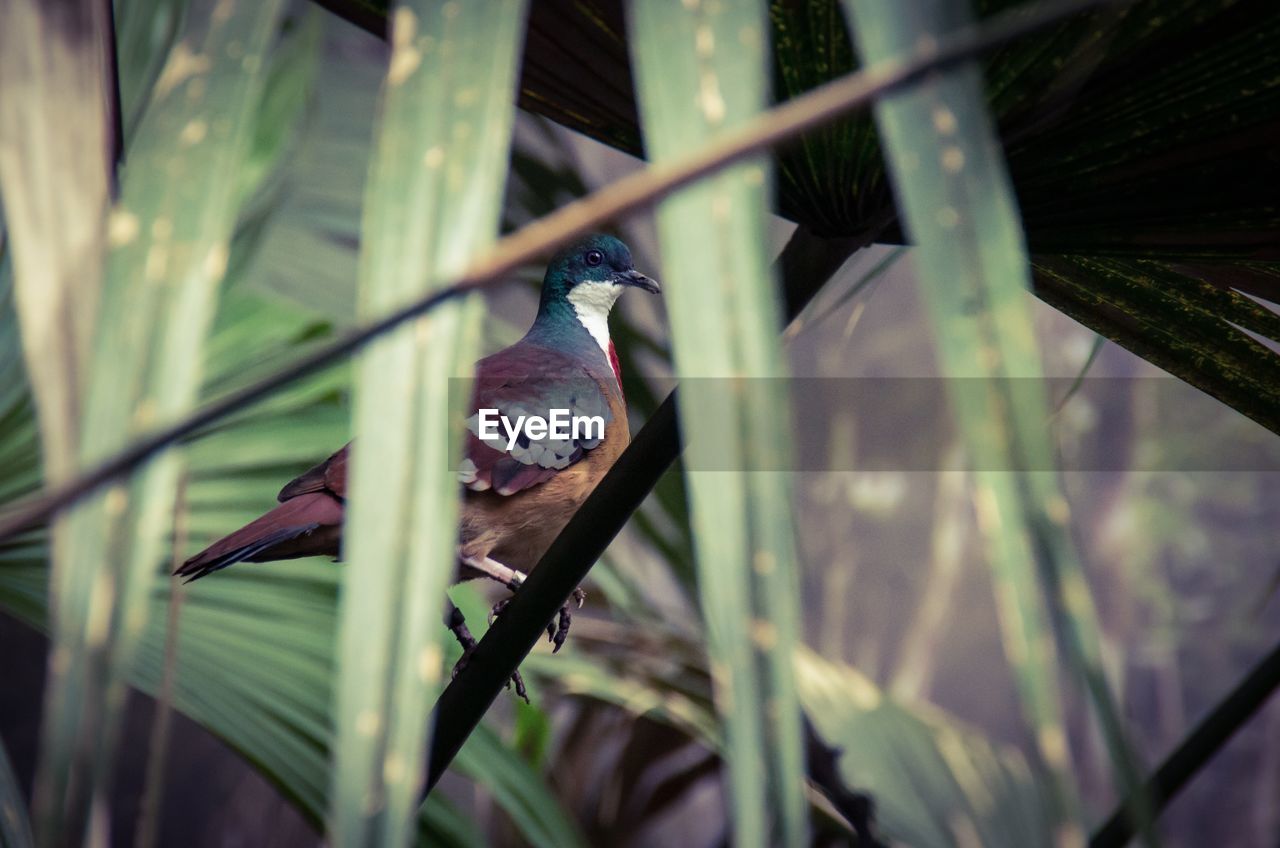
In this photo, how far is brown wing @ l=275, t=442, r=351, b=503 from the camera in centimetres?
50

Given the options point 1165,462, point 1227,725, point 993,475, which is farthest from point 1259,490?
point 993,475

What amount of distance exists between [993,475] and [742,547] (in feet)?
0.11

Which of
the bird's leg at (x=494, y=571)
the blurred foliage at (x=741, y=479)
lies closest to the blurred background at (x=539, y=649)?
the blurred foliage at (x=741, y=479)

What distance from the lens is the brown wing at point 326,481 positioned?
1.65 ft

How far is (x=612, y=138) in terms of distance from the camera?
49cm

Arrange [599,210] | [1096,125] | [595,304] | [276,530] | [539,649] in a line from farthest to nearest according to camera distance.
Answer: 1. [539,649]
2. [595,304]
3. [276,530]
4. [1096,125]
5. [599,210]

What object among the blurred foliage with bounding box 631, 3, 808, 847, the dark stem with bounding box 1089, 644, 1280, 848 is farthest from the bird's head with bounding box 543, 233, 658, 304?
the blurred foliage with bounding box 631, 3, 808, 847

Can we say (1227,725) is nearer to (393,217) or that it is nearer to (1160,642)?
(393,217)

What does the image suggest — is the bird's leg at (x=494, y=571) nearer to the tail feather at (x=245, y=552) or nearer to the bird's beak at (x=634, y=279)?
the tail feather at (x=245, y=552)

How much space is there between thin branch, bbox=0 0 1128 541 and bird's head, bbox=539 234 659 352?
558 mm

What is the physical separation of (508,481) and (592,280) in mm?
210

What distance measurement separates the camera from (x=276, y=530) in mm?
500

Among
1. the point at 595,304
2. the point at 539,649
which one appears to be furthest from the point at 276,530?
the point at 539,649

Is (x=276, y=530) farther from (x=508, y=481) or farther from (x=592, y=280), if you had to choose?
(x=592, y=280)
